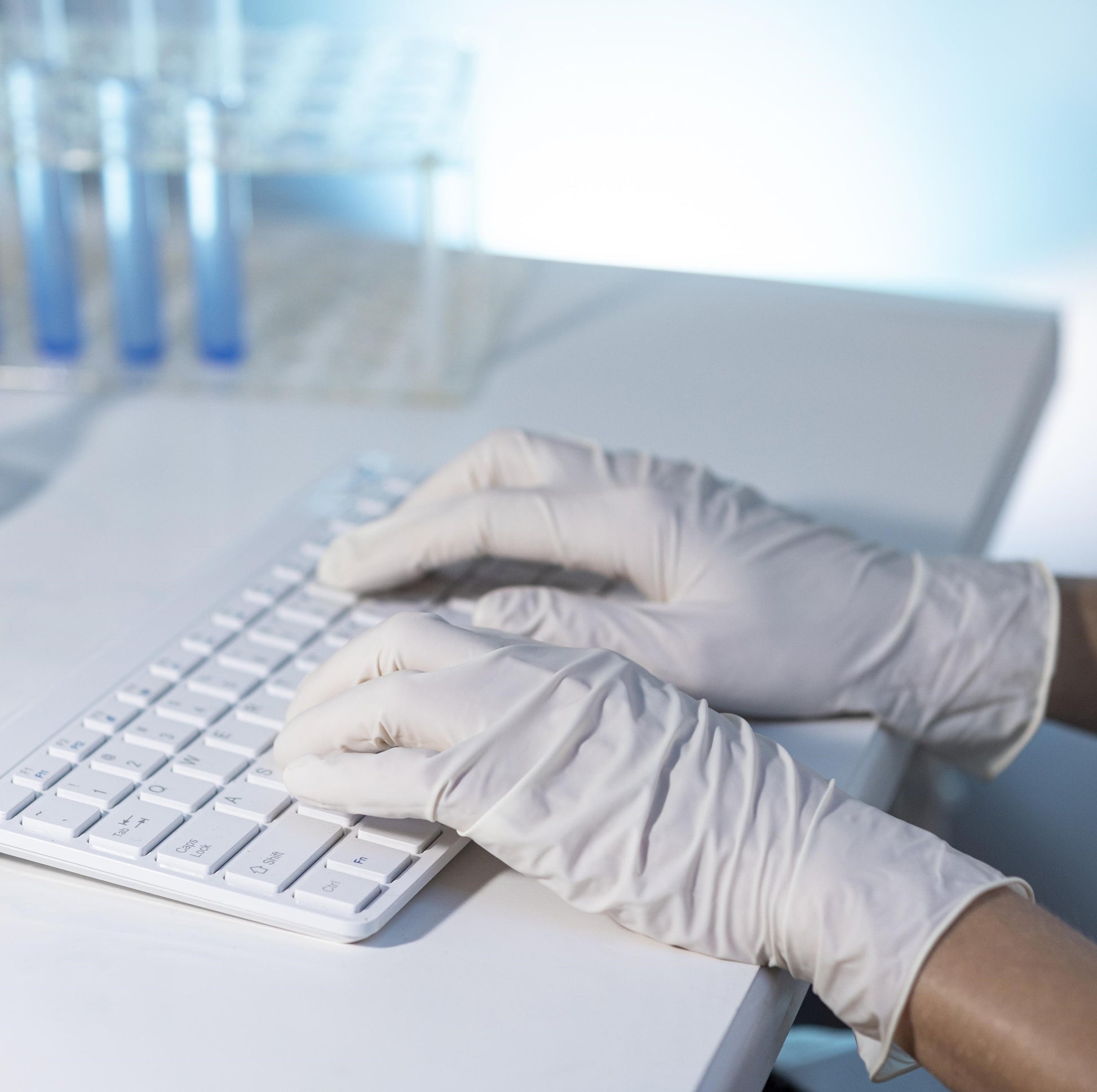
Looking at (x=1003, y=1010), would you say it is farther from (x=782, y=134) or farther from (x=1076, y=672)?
(x=782, y=134)

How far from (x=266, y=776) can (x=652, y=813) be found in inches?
9.0

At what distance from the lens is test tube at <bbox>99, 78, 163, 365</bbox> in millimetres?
1238

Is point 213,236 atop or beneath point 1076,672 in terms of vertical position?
atop

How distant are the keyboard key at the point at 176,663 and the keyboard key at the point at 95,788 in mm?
109

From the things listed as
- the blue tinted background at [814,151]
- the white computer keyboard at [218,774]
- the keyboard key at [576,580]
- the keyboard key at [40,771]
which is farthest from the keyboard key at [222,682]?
the blue tinted background at [814,151]

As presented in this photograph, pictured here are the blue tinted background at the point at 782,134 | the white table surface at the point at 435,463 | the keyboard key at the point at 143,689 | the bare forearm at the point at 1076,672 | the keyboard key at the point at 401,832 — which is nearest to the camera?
the white table surface at the point at 435,463

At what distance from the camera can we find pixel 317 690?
75cm

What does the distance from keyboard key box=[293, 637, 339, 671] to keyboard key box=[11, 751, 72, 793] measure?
0.55 feet

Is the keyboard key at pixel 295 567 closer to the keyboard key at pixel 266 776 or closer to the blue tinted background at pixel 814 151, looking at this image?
the keyboard key at pixel 266 776

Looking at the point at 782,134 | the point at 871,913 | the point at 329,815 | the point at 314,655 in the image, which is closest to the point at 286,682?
the point at 314,655

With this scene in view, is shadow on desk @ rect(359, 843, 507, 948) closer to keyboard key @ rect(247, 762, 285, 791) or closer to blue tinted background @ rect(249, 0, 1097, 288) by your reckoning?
keyboard key @ rect(247, 762, 285, 791)

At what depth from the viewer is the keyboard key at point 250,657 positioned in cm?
83

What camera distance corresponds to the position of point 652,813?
662 mm

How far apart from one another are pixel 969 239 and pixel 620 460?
2559 mm
